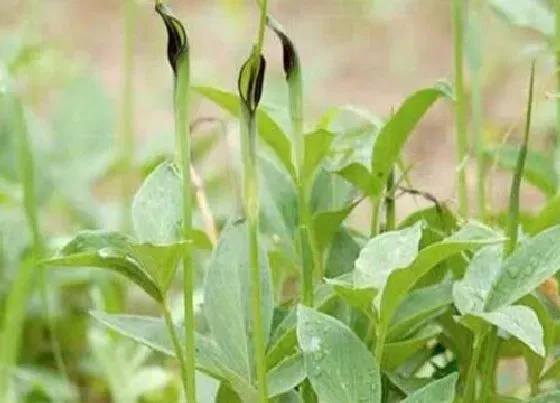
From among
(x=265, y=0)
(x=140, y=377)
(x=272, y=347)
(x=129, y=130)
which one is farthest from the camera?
(x=129, y=130)

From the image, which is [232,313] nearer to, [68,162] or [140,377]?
[140,377]

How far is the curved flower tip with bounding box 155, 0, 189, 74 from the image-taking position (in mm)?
617

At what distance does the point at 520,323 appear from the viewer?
62 cm

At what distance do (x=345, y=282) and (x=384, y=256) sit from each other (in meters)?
0.02

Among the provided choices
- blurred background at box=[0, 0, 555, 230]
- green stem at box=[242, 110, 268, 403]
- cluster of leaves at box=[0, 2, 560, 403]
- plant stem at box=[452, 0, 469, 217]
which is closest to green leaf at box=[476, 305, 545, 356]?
cluster of leaves at box=[0, 2, 560, 403]

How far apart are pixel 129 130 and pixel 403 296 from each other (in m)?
0.70

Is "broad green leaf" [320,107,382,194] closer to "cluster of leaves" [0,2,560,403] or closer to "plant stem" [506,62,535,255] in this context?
"cluster of leaves" [0,2,560,403]

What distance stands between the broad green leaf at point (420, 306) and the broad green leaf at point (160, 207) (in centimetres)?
12

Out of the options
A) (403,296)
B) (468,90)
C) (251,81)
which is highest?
(251,81)

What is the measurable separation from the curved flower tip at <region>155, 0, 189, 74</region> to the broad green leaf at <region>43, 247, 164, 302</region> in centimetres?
9

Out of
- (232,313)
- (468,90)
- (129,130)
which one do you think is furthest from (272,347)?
(468,90)

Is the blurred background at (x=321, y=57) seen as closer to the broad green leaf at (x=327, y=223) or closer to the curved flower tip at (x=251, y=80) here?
the broad green leaf at (x=327, y=223)

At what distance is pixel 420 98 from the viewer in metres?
0.76

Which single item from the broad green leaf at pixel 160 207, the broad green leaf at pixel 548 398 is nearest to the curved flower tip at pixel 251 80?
the broad green leaf at pixel 160 207
